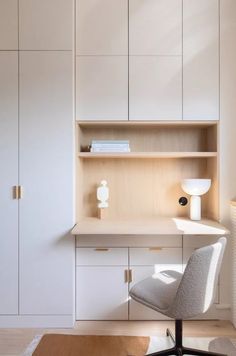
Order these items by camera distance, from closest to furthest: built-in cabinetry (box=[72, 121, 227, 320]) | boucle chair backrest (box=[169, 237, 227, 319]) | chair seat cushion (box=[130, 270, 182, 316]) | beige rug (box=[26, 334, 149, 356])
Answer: boucle chair backrest (box=[169, 237, 227, 319]), chair seat cushion (box=[130, 270, 182, 316]), beige rug (box=[26, 334, 149, 356]), built-in cabinetry (box=[72, 121, 227, 320])

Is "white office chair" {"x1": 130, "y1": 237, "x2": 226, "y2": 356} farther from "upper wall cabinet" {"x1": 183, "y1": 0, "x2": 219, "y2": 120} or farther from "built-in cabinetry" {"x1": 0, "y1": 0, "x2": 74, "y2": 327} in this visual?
"upper wall cabinet" {"x1": 183, "y1": 0, "x2": 219, "y2": 120}

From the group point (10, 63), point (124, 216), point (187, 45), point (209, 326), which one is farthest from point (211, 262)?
point (10, 63)

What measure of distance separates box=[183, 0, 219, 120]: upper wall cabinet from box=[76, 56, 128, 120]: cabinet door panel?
20.1 inches

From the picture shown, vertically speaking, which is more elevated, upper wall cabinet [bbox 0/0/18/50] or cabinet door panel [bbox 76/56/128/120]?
upper wall cabinet [bbox 0/0/18/50]

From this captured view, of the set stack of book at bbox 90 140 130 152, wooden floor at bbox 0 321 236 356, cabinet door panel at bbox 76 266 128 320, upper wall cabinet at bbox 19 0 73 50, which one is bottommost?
wooden floor at bbox 0 321 236 356

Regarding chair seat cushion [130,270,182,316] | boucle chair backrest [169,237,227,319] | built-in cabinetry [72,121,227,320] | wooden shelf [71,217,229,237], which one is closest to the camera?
boucle chair backrest [169,237,227,319]

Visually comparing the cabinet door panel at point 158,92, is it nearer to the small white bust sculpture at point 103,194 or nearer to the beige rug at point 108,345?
the small white bust sculpture at point 103,194

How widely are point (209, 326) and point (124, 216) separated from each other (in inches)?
45.2

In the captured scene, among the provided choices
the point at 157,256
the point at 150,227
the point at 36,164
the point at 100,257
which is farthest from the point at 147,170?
the point at 36,164

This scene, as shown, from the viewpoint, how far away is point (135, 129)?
2998 millimetres

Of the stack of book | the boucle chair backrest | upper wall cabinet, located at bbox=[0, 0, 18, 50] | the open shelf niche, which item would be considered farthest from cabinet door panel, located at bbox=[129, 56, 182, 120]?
the boucle chair backrest

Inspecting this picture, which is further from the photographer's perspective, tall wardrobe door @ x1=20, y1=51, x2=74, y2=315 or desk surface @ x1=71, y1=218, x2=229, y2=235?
tall wardrobe door @ x1=20, y1=51, x2=74, y2=315

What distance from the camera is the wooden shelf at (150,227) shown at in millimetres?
2371

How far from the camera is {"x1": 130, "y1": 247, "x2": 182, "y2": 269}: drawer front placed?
104 inches
